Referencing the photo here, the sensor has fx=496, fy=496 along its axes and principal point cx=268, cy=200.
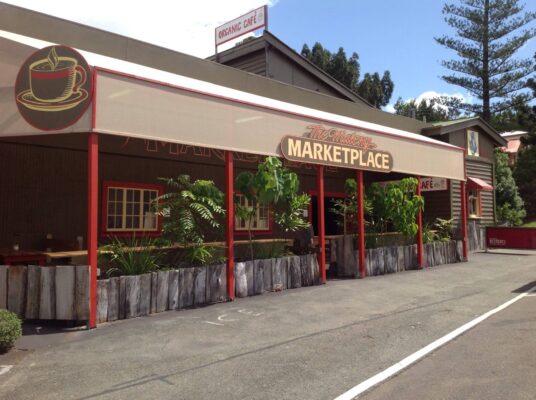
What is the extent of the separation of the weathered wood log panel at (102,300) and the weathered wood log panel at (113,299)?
0.20ft

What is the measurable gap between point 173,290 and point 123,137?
3917mm

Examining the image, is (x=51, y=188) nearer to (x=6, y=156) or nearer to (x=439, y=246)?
(x=6, y=156)

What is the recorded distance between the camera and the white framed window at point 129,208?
1212 centimetres

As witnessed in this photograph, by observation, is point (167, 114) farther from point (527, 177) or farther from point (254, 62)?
point (527, 177)

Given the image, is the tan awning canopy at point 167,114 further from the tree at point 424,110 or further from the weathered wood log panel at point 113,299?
the tree at point 424,110

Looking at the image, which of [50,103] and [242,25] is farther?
[242,25]

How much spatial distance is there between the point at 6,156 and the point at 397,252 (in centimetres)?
1020

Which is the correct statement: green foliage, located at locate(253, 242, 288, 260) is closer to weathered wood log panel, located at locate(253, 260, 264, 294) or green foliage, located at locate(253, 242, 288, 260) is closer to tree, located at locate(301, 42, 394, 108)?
weathered wood log panel, located at locate(253, 260, 264, 294)

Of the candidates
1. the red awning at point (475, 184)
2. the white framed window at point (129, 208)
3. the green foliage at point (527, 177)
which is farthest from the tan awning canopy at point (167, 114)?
the green foliage at point (527, 177)

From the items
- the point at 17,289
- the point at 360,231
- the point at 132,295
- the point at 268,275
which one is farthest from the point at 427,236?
the point at 17,289

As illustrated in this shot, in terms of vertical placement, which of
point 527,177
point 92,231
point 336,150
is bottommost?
point 92,231

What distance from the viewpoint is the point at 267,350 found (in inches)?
242

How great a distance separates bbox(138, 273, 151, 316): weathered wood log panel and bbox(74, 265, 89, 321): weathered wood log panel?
3.27 ft

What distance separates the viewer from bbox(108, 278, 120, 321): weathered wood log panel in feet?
25.1
